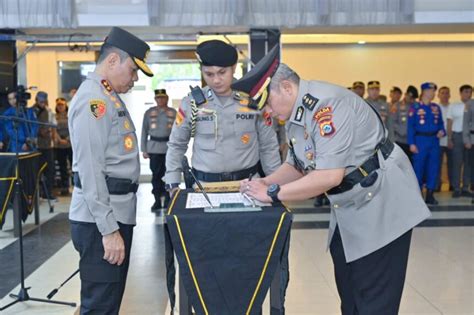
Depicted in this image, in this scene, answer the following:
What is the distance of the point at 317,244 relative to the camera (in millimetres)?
5383

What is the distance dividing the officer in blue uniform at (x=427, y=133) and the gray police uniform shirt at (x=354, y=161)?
18.5 ft

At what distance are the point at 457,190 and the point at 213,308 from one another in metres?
7.34

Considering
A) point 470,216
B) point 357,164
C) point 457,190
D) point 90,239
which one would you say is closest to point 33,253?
point 90,239

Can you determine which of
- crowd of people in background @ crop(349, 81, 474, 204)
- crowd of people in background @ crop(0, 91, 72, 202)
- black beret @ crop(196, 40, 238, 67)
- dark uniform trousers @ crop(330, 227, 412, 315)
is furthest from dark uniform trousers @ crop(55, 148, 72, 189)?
dark uniform trousers @ crop(330, 227, 412, 315)

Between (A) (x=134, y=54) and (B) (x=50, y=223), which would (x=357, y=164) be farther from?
(B) (x=50, y=223)

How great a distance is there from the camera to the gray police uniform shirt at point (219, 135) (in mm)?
3043

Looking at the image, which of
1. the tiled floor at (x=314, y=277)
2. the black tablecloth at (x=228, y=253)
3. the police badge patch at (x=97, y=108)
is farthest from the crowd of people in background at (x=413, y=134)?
the black tablecloth at (x=228, y=253)

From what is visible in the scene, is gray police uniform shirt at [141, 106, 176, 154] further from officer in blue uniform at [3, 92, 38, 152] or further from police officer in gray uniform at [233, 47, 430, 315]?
police officer in gray uniform at [233, 47, 430, 315]

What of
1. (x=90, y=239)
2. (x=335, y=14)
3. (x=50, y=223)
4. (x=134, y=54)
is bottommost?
(x=50, y=223)

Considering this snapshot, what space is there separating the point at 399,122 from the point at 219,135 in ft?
19.7

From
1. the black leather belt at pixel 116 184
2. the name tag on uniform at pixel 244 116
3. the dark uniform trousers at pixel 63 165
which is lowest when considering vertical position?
the dark uniform trousers at pixel 63 165

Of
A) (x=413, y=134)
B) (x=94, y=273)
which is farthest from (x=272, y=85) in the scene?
(x=413, y=134)

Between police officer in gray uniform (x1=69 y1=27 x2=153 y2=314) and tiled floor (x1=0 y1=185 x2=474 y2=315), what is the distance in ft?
4.55

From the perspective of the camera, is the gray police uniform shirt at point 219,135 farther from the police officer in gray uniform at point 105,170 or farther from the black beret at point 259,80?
the black beret at point 259,80
